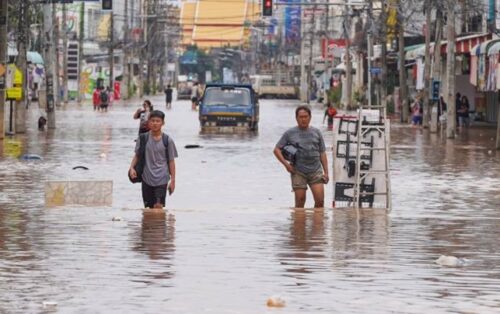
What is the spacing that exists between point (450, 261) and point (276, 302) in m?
3.68

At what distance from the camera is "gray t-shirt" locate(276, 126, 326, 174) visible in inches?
839

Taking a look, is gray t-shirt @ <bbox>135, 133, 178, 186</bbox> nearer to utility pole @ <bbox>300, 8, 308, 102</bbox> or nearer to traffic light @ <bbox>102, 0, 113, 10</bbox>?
traffic light @ <bbox>102, 0, 113, 10</bbox>

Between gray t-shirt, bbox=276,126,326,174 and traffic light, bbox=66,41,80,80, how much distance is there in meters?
96.9

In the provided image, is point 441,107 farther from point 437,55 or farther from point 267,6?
point 267,6

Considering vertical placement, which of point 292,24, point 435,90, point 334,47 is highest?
point 292,24

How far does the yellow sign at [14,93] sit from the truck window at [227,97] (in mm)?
11166

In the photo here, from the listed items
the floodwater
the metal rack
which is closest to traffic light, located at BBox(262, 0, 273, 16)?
the floodwater

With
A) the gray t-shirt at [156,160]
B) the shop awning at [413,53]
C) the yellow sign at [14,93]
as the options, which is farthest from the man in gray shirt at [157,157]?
the shop awning at [413,53]

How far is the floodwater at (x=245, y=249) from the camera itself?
1299 cm

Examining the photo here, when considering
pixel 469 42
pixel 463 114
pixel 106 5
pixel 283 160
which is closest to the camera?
pixel 283 160

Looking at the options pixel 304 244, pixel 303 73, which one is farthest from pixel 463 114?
pixel 303 73

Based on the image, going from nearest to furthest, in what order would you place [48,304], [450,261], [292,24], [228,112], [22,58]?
[48,304]
[450,261]
[22,58]
[228,112]
[292,24]

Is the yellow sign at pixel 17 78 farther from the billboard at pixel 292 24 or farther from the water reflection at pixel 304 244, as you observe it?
the billboard at pixel 292 24

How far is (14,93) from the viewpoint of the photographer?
51.8 meters
